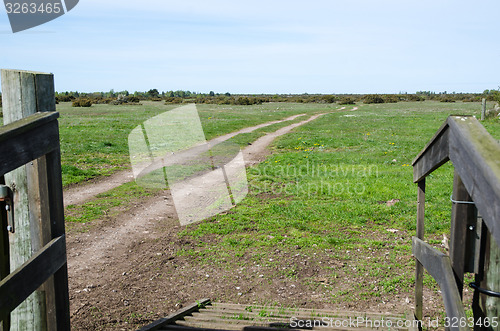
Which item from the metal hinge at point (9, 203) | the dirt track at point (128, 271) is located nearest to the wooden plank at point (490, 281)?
the metal hinge at point (9, 203)

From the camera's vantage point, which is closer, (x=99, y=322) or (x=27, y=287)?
(x=27, y=287)

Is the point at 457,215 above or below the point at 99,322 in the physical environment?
above

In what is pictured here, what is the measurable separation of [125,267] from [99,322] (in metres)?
1.66

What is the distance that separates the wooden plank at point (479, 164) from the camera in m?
1.66

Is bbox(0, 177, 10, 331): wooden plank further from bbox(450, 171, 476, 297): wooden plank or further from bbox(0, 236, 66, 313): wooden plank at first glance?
bbox(450, 171, 476, 297): wooden plank

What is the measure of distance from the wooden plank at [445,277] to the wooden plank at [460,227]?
0.23 ft

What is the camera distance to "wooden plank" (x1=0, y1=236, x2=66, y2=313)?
2102mm

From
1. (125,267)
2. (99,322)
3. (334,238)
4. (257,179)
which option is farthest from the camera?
(257,179)

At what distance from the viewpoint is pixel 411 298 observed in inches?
195

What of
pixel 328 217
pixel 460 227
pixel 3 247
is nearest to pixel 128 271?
pixel 3 247

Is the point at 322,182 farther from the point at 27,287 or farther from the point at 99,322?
the point at 27,287

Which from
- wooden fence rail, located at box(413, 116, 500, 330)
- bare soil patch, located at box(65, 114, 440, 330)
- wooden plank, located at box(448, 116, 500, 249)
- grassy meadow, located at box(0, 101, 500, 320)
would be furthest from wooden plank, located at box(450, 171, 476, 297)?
grassy meadow, located at box(0, 101, 500, 320)

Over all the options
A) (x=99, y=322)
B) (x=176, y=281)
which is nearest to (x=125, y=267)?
(x=176, y=281)

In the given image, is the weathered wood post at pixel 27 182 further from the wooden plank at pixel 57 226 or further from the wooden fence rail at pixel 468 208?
the wooden fence rail at pixel 468 208
